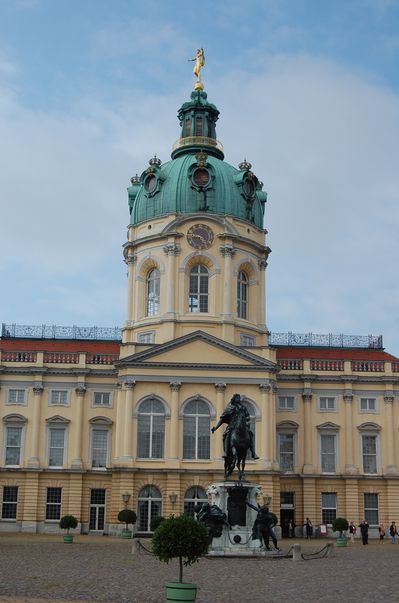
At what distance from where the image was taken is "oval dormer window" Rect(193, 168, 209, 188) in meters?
64.2

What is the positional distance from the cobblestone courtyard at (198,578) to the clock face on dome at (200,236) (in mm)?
28081

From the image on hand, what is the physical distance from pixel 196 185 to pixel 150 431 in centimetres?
1817

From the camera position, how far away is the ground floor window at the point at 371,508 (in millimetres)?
61531

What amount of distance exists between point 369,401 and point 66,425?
21527 millimetres

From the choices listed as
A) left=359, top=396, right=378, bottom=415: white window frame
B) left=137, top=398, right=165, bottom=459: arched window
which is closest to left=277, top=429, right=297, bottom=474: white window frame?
left=359, top=396, right=378, bottom=415: white window frame

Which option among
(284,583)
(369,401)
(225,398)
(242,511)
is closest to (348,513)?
(369,401)

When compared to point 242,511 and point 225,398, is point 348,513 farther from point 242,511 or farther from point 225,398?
point 242,511

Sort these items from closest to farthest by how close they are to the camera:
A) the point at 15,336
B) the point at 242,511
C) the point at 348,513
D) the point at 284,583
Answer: the point at 284,583, the point at 242,511, the point at 348,513, the point at 15,336

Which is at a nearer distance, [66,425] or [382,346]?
[66,425]

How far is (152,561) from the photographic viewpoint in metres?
34.1

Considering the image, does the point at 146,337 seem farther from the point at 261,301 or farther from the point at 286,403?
the point at 286,403

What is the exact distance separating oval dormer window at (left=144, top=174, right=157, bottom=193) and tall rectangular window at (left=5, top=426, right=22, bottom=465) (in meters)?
19.6

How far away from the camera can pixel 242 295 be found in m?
64.8

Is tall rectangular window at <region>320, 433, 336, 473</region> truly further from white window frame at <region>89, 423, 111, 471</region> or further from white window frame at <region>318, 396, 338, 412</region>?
white window frame at <region>89, 423, 111, 471</region>
